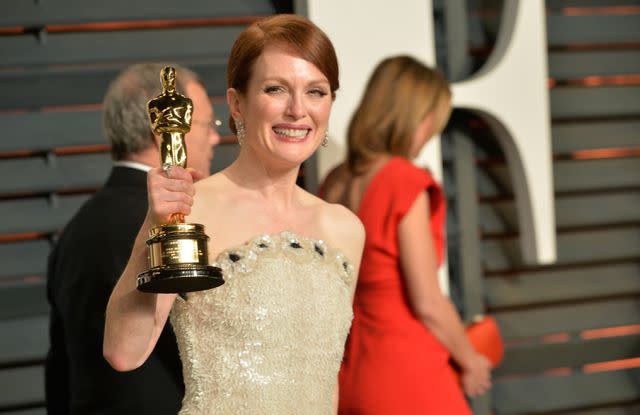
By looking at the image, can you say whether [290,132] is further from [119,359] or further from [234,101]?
[119,359]

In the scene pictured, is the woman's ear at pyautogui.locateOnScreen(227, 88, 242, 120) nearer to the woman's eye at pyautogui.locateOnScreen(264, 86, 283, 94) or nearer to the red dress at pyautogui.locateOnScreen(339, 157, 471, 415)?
the woman's eye at pyautogui.locateOnScreen(264, 86, 283, 94)

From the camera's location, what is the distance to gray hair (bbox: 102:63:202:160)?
116 inches

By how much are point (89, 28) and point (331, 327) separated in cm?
261

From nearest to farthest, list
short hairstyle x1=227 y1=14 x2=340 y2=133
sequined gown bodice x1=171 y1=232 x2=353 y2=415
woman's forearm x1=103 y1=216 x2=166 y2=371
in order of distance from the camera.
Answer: woman's forearm x1=103 y1=216 x2=166 y2=371, short hairstyle x1=227 y1=14 x2=340 y2=133, sequined gown bodice x1=171 y1=232 x2=353 y2=415

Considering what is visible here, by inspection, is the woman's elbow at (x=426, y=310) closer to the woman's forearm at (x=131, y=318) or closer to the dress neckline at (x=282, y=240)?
the dress neckline at (x=282, y=240)

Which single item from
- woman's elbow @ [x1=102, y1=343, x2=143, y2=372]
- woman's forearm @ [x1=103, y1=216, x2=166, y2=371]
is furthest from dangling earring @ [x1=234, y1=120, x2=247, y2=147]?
woman's elbow @ [x1=102, y1=343, x2=143, y2=372]

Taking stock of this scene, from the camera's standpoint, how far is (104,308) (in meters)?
2.79

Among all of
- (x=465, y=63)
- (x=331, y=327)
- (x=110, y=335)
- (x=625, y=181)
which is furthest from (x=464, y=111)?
(x=110, y=335)

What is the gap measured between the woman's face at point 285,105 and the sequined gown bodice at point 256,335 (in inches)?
8.9

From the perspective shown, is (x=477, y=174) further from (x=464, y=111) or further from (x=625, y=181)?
(x=625, y=181)

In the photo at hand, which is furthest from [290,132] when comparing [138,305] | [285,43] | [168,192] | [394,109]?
[394,109]

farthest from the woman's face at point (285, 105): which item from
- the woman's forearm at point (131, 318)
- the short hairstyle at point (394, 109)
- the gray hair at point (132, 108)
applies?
the short hairstyle at point (394, 109)

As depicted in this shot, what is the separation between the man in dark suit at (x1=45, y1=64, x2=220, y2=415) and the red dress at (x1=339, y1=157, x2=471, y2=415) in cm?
68

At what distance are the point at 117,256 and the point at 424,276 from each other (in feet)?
3.52
